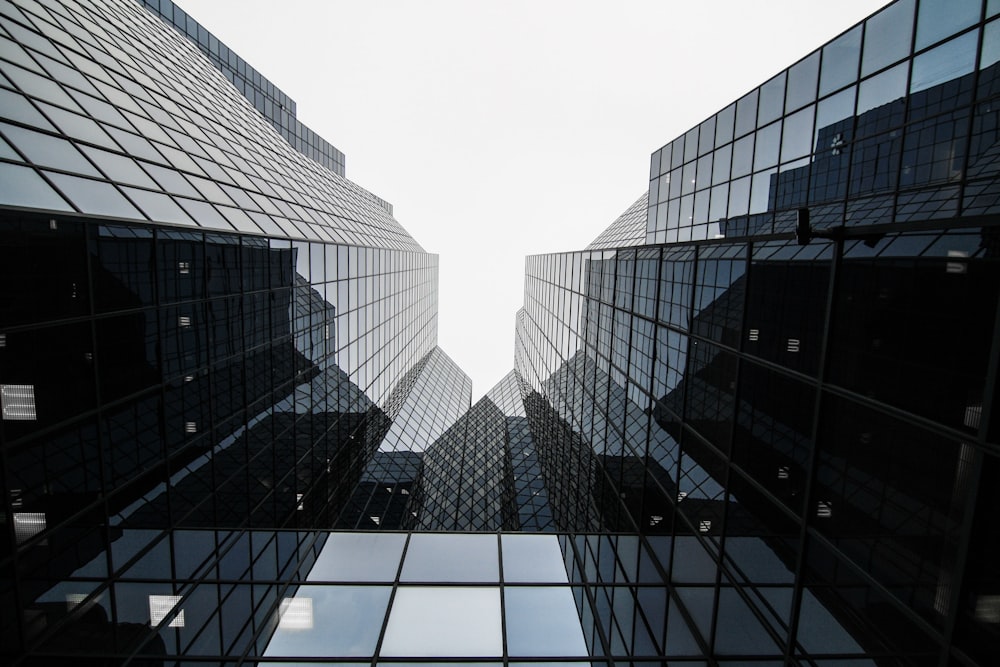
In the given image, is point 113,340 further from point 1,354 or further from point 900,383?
point 900,383

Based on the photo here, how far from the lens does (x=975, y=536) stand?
4617 mm

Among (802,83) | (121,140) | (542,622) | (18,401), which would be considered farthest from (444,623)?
(802,83)

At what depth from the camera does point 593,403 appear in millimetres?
21375

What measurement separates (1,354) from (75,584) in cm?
451

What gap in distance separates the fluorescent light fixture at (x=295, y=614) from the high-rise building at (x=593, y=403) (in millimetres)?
66

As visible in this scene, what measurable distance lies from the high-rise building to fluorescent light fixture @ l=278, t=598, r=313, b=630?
0.07 m

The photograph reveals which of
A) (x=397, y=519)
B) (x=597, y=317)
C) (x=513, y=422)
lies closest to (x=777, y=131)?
(x=597, y=317)

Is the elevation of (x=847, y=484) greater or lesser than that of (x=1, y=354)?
lesser

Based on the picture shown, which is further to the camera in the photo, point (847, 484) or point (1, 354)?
point (1, 354)

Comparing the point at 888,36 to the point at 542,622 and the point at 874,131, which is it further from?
the point at 542,622

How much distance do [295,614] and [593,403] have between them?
45.4 ft

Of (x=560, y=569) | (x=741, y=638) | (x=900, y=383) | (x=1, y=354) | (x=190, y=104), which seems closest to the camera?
(x=900, y=383)

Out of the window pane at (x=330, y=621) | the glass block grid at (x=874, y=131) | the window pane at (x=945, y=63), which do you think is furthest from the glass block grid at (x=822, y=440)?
the window pane at (x=945, y=63)

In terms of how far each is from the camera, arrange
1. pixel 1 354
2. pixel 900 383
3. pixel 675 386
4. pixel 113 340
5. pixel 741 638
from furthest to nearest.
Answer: pixel 675 386 < pixel 113 340 < pixel 741 638 < pixel 1 354 < pixel 900 383
